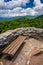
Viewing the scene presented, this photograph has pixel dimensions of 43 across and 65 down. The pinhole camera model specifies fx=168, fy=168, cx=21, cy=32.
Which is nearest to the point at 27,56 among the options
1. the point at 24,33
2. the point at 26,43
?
the point at 26,43

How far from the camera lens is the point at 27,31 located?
9711mm

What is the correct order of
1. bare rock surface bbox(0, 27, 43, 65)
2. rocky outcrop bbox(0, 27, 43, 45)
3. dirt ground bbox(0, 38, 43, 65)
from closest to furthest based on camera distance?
1. dirt ground bbox(0, 38, 43, 65)
2. bare rock surface bbox(0, 27, 43, 65)
3. rocky outcrop bbox(0, 27, 43, 45)

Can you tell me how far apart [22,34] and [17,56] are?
7.30 ft

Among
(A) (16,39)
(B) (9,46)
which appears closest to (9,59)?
(B) (9,46)

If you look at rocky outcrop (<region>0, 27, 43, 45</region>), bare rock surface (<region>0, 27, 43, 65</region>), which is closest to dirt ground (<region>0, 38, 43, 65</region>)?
bare rock surface (<region>0, 27, 43, 65</region>)

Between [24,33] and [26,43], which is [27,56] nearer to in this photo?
[26,43]

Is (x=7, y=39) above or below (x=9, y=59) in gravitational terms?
above

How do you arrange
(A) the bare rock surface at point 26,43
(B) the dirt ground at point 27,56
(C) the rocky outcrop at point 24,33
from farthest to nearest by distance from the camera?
1. (C) the rocky outcrop at point 24,33
2. (A) the bare rock surface at point 26,43
3. (B) the dirt ground at point 27,56

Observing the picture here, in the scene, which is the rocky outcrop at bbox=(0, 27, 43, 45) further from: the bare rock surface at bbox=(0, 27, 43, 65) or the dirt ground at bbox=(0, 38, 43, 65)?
the dirt ground at bbox=(0, 38, 43, 65)

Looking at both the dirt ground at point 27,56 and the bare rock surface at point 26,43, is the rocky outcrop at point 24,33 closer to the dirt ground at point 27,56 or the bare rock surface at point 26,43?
the bare rock surface at point 26,43

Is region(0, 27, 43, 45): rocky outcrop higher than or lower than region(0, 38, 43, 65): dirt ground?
higher

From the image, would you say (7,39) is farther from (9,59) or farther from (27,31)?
(27,31)

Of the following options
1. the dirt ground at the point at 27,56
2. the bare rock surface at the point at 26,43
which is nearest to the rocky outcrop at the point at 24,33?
→ the bare rock surface at the point at 26,43

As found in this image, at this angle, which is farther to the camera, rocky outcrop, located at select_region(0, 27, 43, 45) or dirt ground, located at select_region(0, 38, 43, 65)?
rocky outcrop, located at select_region(0, 27, 43, 45)
